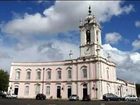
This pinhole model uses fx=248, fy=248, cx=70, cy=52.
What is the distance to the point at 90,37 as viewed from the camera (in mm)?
63344

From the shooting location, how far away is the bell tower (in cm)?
6150

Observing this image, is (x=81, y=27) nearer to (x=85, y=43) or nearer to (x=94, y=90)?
(x=85, y=43)

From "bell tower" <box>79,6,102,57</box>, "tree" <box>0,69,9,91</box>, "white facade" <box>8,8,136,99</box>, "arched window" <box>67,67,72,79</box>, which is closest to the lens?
"white facade" <box>8,8,136,99</box>

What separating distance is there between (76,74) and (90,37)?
399 inches

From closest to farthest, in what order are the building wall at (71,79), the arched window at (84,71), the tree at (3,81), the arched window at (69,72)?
the building wall at (71,79)
the arched window at (84,71)
the arched window at (69,72)
the tree at (3,81)

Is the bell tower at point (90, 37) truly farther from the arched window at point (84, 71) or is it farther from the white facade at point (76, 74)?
the arched window at point (84, 71)

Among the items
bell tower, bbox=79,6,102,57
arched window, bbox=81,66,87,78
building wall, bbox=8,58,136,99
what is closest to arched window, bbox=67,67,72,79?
building wall, bbox=8,58,136,99

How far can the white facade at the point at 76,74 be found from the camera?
58312 millimetres

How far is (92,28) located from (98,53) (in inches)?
264

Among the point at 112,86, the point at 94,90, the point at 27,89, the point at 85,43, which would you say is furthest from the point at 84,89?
the point at 27,89

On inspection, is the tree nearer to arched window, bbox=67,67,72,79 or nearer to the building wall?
the building wall

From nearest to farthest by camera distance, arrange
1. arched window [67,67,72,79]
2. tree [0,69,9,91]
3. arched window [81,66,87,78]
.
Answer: arched window [81,66,87,78]
arched window [67,67,72,79]
tree [0,69,9,91]

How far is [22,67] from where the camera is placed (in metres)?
67.1

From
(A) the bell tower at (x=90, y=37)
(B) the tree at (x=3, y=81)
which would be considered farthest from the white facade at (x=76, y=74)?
(B) the tree at (x=3, y=81)
